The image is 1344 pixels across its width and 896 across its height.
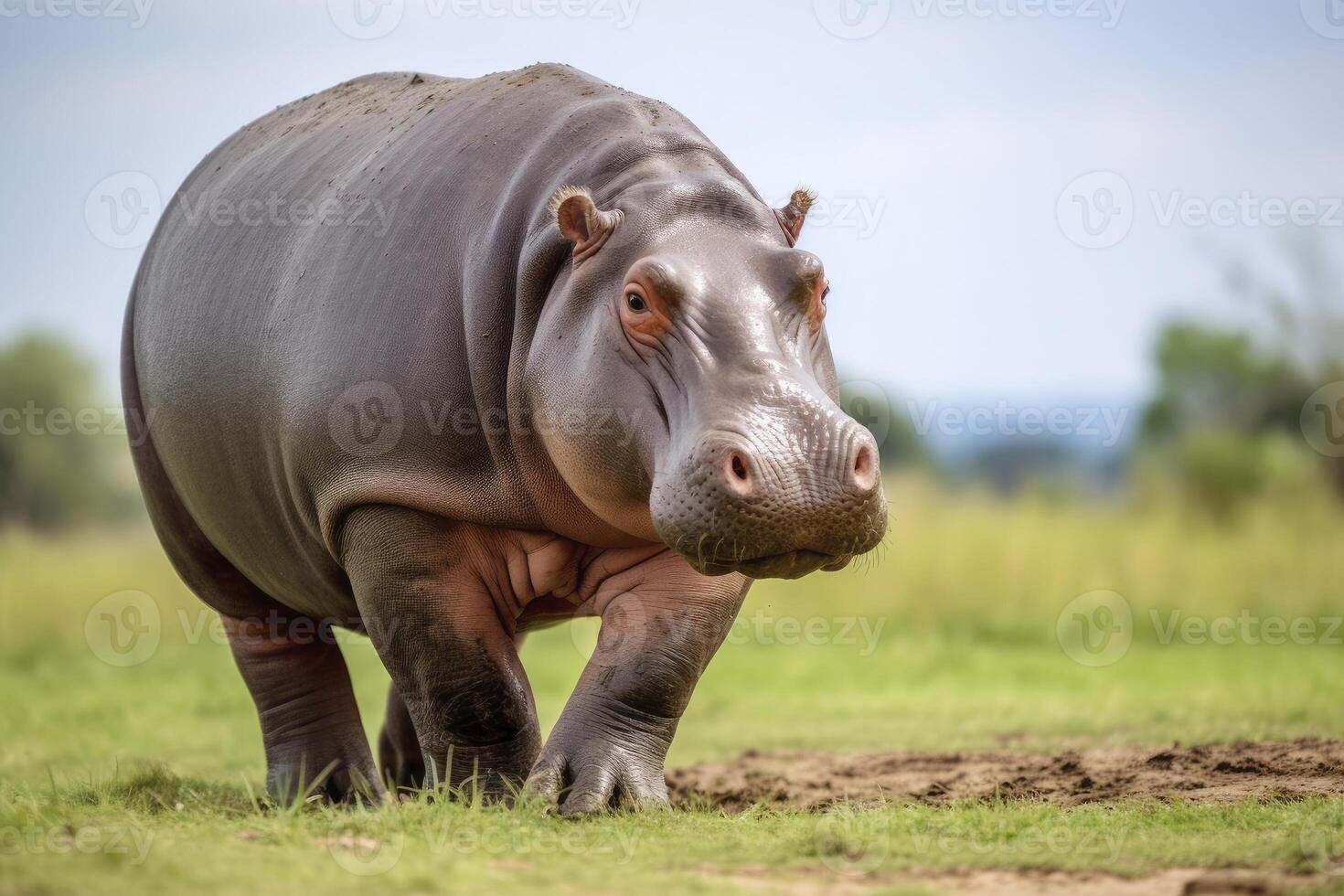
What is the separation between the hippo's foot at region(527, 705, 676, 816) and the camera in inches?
214

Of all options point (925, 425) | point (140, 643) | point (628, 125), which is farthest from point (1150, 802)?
point (140, 643)

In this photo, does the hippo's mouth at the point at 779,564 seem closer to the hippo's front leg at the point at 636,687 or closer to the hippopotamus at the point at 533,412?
the hippopotamus at the point at 533,412

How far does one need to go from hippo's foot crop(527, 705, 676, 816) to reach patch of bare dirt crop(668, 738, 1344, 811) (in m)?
0.74

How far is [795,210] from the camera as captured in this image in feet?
19.9

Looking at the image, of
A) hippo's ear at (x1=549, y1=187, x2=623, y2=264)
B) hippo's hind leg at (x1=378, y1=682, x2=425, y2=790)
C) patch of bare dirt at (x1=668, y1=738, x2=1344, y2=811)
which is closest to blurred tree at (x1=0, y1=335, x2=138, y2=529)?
hippo's hind leg at (x1=378, y1=682, x2=425, y2=790)

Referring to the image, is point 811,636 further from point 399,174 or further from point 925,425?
point 399,174

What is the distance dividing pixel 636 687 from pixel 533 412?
0.98m

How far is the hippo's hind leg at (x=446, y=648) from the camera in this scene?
575 centimetres

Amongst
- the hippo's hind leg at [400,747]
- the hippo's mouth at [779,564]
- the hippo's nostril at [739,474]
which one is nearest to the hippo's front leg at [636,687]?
the hippo's mouth at [779,564]

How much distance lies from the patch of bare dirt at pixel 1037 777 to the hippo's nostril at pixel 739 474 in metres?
1.79

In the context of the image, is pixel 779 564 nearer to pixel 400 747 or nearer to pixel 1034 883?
pixel 1034 883

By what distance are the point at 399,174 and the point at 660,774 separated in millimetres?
2453

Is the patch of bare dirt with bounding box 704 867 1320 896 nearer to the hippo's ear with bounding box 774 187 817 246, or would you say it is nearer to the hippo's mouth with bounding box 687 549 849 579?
the hippo's mouth with bounding box 687 549 849 579

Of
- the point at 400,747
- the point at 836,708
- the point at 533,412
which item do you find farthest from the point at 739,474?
the point at 836,708
